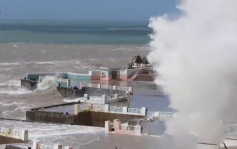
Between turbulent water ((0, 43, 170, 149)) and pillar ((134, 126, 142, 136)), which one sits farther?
pillar ((134, 126, 142, 136))

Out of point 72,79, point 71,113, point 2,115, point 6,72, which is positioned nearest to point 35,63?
point 6,72

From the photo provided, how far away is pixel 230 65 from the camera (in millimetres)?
18516

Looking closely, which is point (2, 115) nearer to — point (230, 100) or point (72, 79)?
point (72, 79)

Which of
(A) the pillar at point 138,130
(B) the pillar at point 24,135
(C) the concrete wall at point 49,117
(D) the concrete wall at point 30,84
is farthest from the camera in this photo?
(D) the concrete wall at point 30,84

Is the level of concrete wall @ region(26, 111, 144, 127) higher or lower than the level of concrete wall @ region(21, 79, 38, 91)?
lower

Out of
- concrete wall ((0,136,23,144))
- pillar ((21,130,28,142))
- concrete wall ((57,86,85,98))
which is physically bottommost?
concrete wall ((0,136,23,144))

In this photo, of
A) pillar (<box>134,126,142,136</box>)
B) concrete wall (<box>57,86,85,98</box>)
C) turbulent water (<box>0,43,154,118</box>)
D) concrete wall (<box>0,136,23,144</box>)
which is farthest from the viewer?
turbulent water (<box>0,43,154,118</box>)

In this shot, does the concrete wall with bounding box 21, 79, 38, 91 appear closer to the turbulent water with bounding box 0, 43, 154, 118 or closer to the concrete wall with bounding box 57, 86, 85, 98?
the turbulent water with bounding box 0, 43, 154, 118

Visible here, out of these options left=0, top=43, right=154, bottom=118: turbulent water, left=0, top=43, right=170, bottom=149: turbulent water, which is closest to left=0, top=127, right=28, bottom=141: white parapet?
left=0, top=43, right=170, bottom=149: turbulent water

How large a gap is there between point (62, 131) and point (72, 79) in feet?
97.2

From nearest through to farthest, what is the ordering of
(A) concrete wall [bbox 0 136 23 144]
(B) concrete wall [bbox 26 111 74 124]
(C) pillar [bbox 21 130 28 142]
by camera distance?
(C) pillar [bbox 21 130 28 142] < (A) concrete wall [bbox 0 136 23 144] < (B) concrete wall [bbox 26 111 74 124]

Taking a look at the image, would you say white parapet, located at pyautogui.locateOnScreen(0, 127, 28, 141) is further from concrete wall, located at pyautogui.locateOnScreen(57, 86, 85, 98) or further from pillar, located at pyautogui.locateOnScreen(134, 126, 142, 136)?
concrete wall, located at pyautogui.locateOnScreen(57, 86, 85, 98)

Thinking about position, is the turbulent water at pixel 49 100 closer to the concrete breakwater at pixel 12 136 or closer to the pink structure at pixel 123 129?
the pink structure at pixel 123 129

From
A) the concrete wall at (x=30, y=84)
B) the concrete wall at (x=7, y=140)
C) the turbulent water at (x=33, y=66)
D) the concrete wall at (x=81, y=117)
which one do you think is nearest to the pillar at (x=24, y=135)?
the concrete wall at (x=7, y=140)
